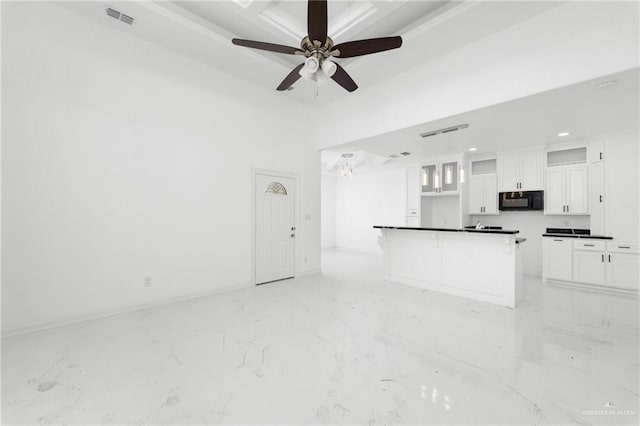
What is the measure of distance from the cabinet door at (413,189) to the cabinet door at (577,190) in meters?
2.86

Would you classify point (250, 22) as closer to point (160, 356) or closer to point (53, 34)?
point (53, 34)

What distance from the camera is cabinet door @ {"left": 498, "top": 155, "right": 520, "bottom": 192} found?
5504mm

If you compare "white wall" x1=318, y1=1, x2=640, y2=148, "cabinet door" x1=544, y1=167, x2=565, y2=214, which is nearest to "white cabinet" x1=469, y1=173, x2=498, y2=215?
"cabinet door" x1=544, y1=167, x2=565, y2=214

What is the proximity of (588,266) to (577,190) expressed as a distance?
4.64 ft

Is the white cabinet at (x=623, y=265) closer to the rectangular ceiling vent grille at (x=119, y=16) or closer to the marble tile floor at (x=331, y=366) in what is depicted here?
the marble tile floor at (x=331, y=366)

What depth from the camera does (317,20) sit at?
7.01ft

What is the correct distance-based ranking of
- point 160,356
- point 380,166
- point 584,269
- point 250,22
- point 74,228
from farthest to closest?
point 380,166 < point 584,269 < point 250,22 < point 74,228 < point 160,356

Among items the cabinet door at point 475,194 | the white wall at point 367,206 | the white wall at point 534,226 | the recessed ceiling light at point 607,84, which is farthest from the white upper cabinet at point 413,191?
the recessed ceiling light at point 607,84

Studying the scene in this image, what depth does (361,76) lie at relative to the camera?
409 cm

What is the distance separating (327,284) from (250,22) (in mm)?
3939

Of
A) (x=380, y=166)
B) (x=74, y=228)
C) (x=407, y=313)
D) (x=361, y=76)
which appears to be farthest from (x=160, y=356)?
(x=380, y=166)

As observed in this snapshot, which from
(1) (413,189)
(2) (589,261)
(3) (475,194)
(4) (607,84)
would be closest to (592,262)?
(2) (589,261)

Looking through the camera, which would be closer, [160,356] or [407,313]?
[160,356]

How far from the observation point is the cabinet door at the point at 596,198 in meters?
4.54
